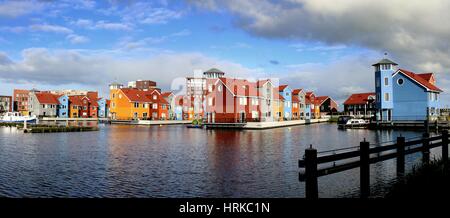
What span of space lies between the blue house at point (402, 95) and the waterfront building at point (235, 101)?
2959 centimetres

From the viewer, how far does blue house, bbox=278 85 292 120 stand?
396 feet

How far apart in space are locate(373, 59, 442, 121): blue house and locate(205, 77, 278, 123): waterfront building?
97.1 ft

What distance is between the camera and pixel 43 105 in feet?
476

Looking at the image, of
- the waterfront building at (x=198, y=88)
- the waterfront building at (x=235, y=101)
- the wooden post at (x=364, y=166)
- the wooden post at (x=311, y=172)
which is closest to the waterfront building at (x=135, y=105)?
the waterfront building at (x=198, y=88)

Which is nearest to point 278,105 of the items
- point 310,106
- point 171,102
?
point 310,106

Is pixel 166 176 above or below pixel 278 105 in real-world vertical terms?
below

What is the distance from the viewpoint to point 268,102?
104938mm

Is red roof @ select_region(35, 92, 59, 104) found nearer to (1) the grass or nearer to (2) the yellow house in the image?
(2) the yellow house

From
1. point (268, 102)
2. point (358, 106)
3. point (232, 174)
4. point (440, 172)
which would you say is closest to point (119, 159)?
point (232, 174)

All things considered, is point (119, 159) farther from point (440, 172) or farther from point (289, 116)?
point (289, 116)

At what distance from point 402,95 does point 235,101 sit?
37722 millimetres

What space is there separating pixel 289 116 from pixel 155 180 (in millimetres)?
104692

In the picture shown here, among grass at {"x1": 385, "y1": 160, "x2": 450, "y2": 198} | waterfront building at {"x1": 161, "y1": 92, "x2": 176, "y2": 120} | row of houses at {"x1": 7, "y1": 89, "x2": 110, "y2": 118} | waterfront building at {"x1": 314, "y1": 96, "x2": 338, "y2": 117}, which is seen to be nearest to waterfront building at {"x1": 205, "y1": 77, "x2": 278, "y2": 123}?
waterfront building at {"x1": 161, "y1": 92, "x2": 176, "y2": 120}

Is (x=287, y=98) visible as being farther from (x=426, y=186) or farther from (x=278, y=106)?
(x=426, y=186)
